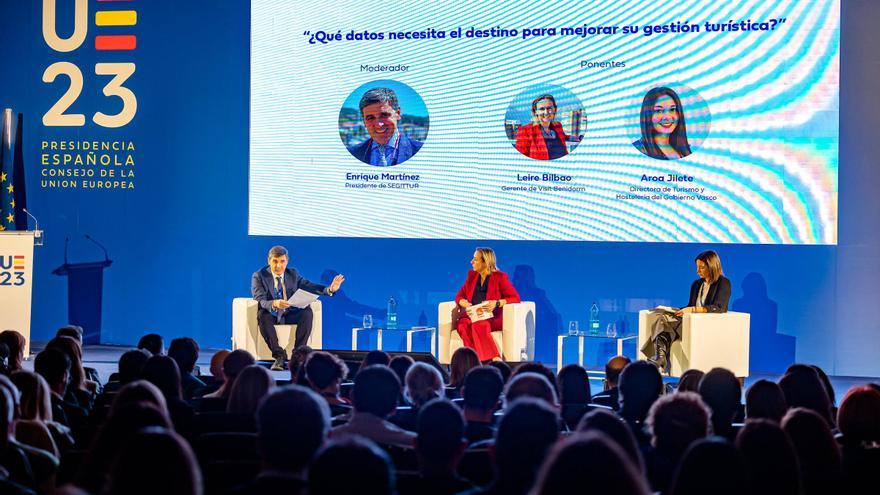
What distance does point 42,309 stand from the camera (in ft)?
35.6

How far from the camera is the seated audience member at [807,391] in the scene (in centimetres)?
442

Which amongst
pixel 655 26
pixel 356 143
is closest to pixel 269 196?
pixel 356 143

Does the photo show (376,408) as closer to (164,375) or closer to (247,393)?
(247,393)

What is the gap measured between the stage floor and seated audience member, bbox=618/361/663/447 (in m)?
3.74

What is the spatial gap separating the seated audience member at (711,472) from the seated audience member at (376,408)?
1641 mm

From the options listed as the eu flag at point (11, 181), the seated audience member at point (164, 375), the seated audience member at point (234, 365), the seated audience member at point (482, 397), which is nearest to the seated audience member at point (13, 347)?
the seated audience member at point (234, 365)

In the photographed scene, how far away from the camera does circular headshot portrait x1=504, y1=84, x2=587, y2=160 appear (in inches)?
359

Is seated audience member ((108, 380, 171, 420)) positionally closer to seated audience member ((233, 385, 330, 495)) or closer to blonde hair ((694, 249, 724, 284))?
seated audience member ((233, 385, 330, 495))

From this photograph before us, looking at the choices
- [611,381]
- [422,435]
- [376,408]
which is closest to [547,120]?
[611,381]

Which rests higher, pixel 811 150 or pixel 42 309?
pixel 811 150

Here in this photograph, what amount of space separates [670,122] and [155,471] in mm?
7429

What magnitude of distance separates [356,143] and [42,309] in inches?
154

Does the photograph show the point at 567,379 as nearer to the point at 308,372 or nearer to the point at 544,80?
the point at 308,372

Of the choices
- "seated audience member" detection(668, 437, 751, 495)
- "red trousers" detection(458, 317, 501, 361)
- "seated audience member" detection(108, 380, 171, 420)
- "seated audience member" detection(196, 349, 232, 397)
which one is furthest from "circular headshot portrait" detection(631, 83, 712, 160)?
"seated audience member" detection(668, 437, 751, 495)
